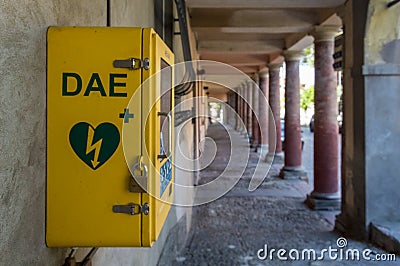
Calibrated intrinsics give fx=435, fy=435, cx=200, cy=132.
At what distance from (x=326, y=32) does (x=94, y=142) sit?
6.71 meters

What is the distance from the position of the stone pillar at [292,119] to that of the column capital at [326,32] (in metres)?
2.58

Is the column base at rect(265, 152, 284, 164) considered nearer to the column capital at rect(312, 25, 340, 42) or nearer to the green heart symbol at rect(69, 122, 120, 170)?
the column capital at rect(312, 25, 340, 42)

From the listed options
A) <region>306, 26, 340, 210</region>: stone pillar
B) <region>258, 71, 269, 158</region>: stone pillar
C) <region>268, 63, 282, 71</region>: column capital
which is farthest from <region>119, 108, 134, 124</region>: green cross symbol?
<region>258, 71, 269, 158</region>: stone pillar

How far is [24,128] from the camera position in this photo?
1.23 metres

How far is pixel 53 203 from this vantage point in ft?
4.50

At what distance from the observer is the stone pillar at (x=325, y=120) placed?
7297mm

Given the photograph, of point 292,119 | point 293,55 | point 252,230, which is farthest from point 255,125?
point 252,230

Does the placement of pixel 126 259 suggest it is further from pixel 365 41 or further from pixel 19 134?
pixel 365 41

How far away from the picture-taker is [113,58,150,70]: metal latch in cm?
137

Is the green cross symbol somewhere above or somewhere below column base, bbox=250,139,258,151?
above

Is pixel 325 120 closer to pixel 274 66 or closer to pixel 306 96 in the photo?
pixel 274 66

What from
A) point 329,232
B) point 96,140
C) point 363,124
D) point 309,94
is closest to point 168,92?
point 96,140
